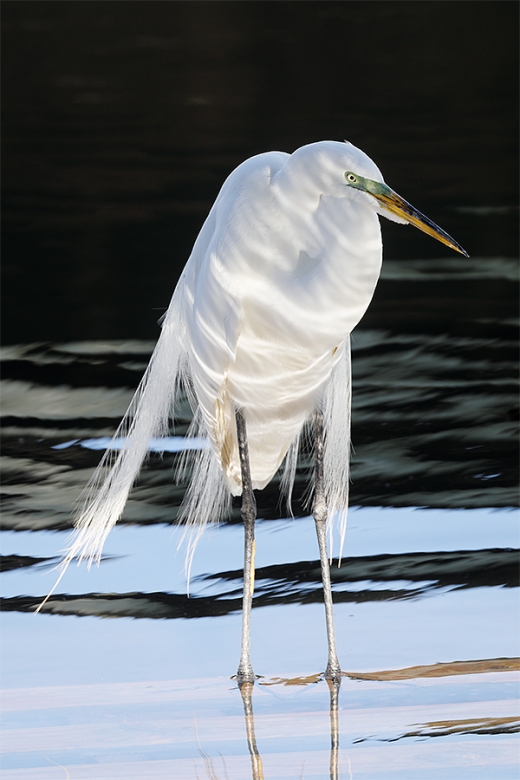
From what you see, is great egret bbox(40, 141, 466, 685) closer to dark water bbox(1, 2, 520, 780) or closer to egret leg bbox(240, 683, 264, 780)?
egret leg bbox(240, 683, 264, 780)

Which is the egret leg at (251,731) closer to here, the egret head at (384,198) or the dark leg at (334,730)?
the dark leg at (334,730)

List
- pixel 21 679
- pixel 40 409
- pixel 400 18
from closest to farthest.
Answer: pixel 21 679
pixel 40 409
pixel 400 18

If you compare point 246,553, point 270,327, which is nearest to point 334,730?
point 246,553

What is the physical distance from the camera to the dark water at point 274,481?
2672mm

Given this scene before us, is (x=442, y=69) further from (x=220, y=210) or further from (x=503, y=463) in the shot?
(x=220, y=210)

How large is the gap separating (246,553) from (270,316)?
1.95 feet

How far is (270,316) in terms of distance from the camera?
10.3 feet

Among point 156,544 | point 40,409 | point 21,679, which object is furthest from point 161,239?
point 21,679

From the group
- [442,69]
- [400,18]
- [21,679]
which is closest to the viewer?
[21,679]

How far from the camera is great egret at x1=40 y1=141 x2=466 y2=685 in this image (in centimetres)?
295

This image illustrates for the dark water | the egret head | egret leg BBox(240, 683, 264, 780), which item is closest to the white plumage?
the egret head

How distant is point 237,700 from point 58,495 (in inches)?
62.9

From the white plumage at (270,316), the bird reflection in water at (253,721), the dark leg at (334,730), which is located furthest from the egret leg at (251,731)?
the white plumage at (270,316)

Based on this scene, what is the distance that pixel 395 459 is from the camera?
4.53m
